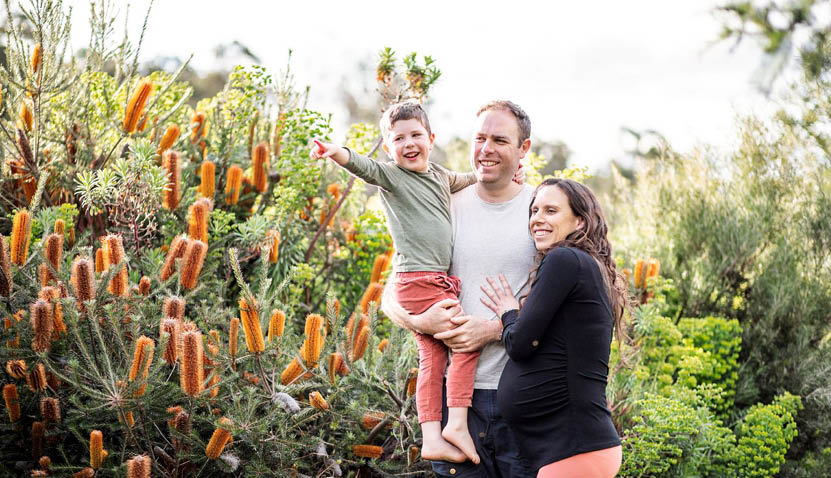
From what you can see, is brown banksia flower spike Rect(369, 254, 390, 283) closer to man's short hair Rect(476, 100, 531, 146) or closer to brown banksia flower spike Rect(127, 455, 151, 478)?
man's short hair Rect(476, 100, 531, 146)

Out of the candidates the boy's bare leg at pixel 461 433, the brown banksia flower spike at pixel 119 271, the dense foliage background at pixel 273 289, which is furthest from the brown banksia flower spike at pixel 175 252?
the boy's bare leg at pixel 461 433

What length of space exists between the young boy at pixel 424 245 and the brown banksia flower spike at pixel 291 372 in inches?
30.7

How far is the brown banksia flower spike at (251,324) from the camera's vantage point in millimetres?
2957

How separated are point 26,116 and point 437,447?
3644 mm

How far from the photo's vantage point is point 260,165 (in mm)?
5258

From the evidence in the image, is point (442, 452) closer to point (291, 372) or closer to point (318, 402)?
point (318, 402)

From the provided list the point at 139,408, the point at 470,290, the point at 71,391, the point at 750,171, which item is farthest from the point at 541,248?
the point at 750,171

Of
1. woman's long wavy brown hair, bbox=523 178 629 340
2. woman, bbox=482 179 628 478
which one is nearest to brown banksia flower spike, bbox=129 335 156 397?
woman, bbox=482 179 628 478

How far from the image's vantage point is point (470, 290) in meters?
2.84

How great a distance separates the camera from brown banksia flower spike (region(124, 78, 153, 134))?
4.24m

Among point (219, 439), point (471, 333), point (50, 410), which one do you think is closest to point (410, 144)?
point (471, 333)

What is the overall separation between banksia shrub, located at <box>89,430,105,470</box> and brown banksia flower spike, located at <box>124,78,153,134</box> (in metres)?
2.14

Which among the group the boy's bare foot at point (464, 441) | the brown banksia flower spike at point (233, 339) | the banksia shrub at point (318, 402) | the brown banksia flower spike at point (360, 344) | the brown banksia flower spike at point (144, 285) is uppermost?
the brown banksia flower spike at point (144, 285)

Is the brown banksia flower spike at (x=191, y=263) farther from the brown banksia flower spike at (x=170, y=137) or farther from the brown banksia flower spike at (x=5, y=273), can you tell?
the brown banksia flower spike at (x=170, y=137)
